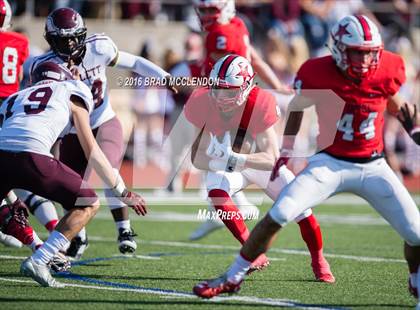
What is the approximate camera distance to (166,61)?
13.7m

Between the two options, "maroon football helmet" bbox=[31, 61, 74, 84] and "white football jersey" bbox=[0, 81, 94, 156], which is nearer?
"white football jersey" bbox=[0, 81, 94, 156]

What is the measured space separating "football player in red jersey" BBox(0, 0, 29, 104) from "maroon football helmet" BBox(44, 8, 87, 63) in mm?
1186

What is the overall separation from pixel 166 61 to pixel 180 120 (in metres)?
1.33

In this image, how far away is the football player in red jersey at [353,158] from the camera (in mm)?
4898

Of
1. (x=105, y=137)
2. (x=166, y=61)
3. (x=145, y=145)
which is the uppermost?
(x=105, y=137)

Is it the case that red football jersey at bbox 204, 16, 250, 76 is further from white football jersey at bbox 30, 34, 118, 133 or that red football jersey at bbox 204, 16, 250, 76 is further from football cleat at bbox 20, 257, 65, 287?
football cleat at bbox 20, 257, 65, 287

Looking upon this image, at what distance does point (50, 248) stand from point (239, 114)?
5.53 feet

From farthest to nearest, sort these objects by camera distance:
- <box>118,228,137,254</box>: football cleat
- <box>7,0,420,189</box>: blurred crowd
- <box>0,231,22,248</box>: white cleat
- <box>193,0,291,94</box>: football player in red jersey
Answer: <box>7,0,420,189</box>: blurred crowd
<box>193,0,291,94</box>: football player in red jersey
<box>0,231,22,248</box>: white cleat
<box>118,228,137,254</box>: football cleat

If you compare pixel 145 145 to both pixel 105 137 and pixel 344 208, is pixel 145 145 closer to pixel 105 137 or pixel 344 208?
Answer: pixel 344 208

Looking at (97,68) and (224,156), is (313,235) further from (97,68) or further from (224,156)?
(97,68)

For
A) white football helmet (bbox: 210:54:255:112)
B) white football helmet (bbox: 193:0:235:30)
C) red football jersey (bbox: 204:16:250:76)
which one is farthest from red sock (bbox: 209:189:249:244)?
Answer: white football helmet (bbox: 193:0:235:30)

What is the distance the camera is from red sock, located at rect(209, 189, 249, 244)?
6047mm

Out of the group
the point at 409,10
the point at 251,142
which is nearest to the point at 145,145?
the point at 409,10

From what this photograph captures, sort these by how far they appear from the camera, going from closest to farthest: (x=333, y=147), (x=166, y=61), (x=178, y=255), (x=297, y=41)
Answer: (x=333, y=147) < (x=178, y=255) < (x=166, y=61) < (x=297, y=41)
